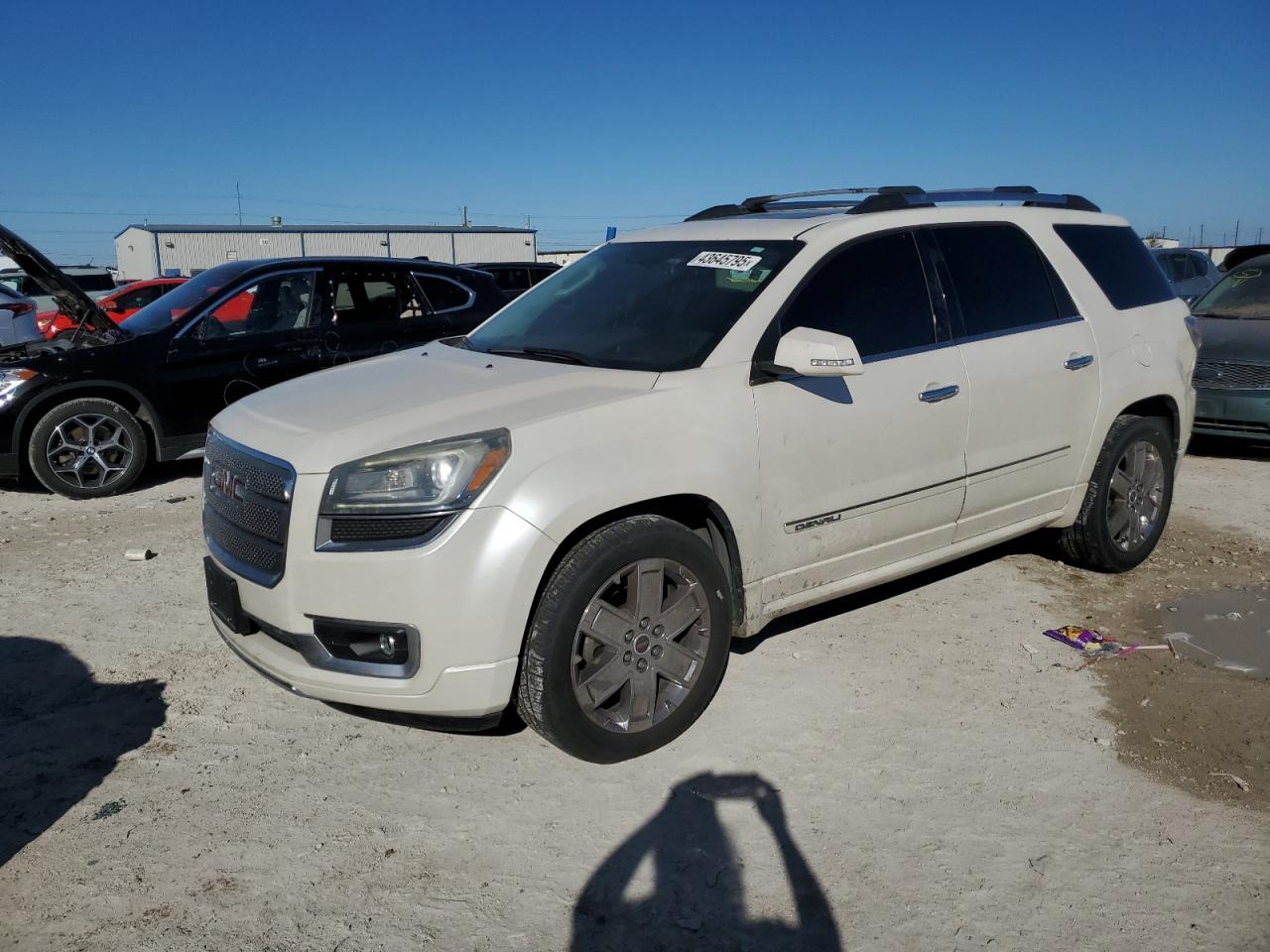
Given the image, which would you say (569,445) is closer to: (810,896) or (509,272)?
(810,896)

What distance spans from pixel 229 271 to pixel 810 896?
7118mm

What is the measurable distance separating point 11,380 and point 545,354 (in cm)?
511

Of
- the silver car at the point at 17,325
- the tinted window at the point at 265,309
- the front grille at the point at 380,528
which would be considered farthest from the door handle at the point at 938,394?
the silver car at the point at 17,325

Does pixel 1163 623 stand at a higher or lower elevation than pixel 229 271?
lower

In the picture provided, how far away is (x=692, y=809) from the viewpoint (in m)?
3.22

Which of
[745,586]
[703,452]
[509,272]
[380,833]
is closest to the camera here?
[380,833]

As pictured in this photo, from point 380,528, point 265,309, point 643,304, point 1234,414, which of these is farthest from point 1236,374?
point 265,309

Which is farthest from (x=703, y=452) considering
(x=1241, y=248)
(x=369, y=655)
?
(x=1241, y=248)

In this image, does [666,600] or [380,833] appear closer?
[380,833]

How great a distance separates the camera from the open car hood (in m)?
7.34

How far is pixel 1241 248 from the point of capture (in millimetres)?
16516

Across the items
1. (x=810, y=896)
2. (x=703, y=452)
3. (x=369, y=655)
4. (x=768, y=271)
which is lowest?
(x=810, y=896)

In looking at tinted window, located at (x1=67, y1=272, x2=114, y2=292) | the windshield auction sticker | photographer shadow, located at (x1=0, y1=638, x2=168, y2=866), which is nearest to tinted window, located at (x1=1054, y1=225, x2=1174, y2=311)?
the windshield auction sticker

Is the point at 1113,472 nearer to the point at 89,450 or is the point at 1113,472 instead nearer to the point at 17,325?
the point at 89,450
